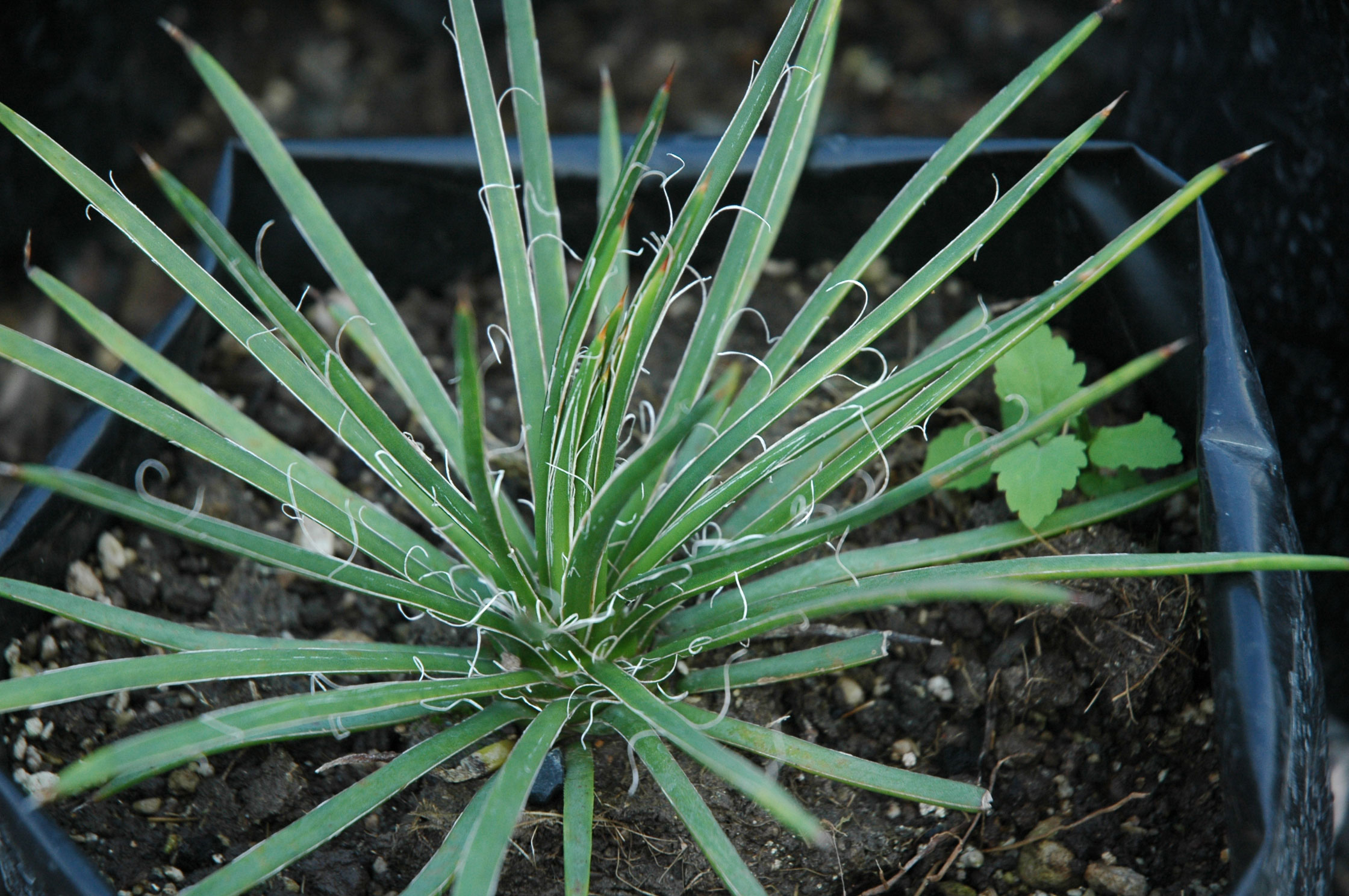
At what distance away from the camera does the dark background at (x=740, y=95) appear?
1.24m

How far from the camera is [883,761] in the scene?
108 cm

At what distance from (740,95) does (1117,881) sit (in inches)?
66.6

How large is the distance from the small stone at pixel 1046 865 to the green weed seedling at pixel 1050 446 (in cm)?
33

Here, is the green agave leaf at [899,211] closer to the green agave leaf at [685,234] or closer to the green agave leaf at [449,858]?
the green agave leaf at [685,234]

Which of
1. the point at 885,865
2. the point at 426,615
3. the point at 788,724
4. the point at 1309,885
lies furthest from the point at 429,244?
the point at 1309,885

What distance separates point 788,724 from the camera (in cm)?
110

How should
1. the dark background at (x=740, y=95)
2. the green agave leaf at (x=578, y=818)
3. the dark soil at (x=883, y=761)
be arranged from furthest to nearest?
the dark background at (x=740, y=95), the dark soil at (x=883, y=761), the green agave leaf at (x=578, y=818)

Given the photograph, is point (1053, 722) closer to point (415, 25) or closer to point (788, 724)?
point (788, 724)

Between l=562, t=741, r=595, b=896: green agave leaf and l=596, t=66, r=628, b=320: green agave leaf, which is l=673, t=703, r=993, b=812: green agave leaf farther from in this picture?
l=596, t=66, r=628, b=320: green agave leaf

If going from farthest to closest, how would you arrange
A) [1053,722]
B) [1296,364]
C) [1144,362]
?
[1296,364]
[1053,722]
[1144,362]

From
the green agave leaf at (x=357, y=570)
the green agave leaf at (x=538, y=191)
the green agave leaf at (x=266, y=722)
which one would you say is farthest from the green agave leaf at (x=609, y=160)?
the green agave leaf at (x=266, y=722)

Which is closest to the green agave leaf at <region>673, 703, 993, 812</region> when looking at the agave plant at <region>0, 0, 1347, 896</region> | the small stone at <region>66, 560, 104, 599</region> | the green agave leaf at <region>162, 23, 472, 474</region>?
the agave plant at <region>0, 0, 1347, 896</region>

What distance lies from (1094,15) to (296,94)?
176 cm

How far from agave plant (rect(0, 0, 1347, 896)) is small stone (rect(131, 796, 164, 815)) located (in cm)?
8
